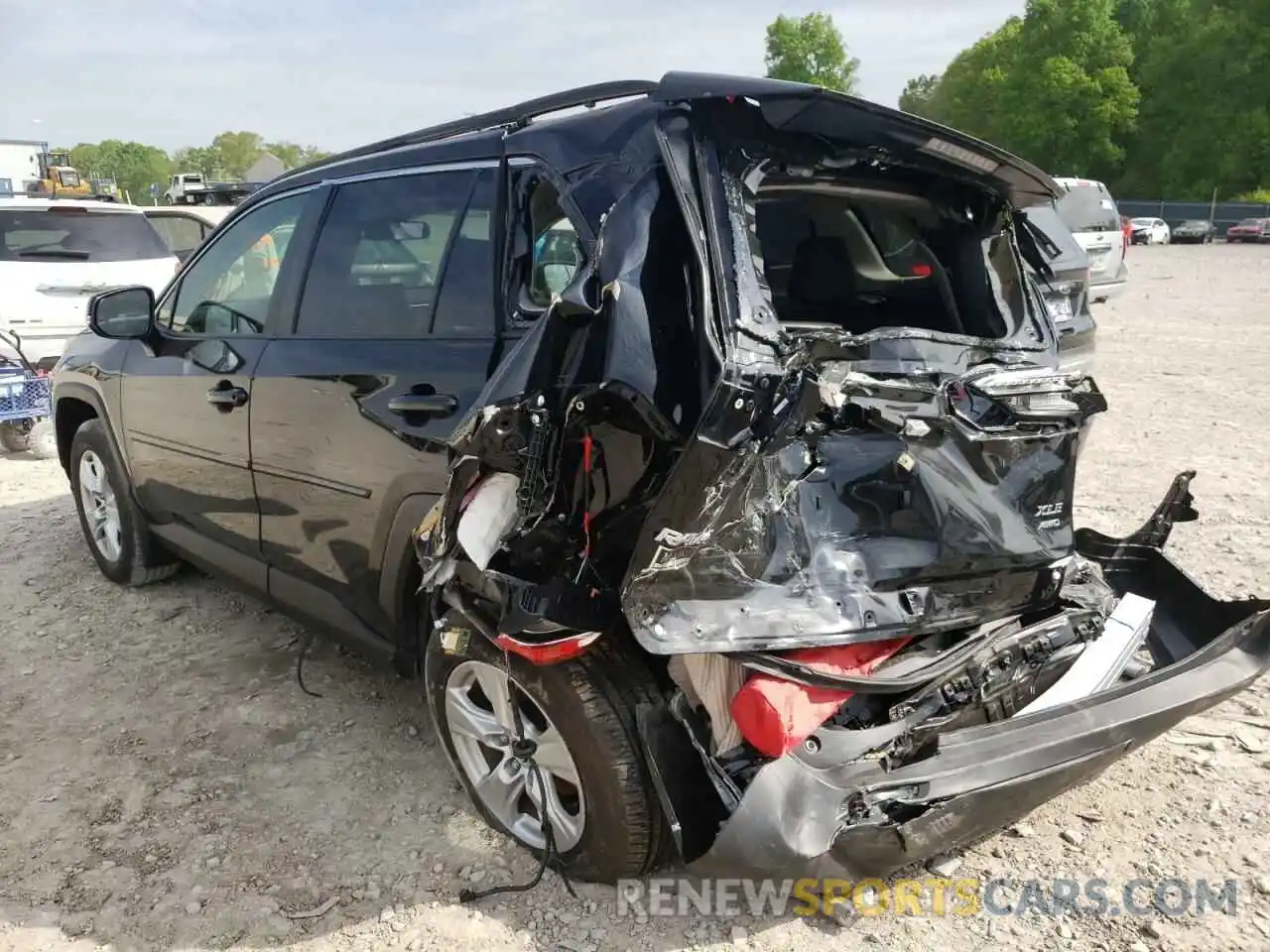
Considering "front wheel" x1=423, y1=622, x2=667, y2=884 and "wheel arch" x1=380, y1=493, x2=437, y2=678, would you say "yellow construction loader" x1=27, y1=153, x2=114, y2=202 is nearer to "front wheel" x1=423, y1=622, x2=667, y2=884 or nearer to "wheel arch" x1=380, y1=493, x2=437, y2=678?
"wheel arch" x1=380, y1=493, x2=437, y2=678

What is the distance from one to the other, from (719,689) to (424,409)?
1.17 m

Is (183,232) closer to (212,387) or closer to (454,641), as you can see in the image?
(212,387)

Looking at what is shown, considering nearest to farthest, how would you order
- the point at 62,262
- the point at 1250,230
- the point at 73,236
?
the point at 62,262
the point at 73,236
the point at 1250,230

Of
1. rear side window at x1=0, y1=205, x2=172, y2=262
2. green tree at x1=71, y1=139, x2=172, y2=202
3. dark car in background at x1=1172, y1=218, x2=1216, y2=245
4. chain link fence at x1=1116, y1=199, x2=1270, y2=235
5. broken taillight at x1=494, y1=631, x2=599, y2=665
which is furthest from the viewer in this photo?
green tree at x1=71, y1=139, x2=172, y2=202

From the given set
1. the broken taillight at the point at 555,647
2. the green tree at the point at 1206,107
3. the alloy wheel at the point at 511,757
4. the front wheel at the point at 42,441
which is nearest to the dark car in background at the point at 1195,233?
the green tree at the point at 1206,107

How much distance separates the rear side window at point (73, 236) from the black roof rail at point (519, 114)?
637 cm

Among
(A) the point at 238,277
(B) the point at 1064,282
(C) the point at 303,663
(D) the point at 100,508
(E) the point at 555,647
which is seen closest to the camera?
(E) the point at 555,647

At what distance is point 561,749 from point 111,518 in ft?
11.1

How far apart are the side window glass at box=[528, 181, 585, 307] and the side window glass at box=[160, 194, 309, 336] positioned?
125cm

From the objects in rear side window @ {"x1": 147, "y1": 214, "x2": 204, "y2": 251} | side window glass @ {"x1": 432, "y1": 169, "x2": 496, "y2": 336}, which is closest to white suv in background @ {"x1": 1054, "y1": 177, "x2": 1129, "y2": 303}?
rear side window @ {"x1": 147, "y1": 214, "x2": 204, "y2": 251}

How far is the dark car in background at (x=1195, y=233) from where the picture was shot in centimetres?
4394

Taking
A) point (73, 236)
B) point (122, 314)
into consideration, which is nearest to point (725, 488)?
point (122, 314)

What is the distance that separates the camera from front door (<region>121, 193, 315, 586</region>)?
12.1 ft

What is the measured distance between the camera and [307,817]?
3.12m
